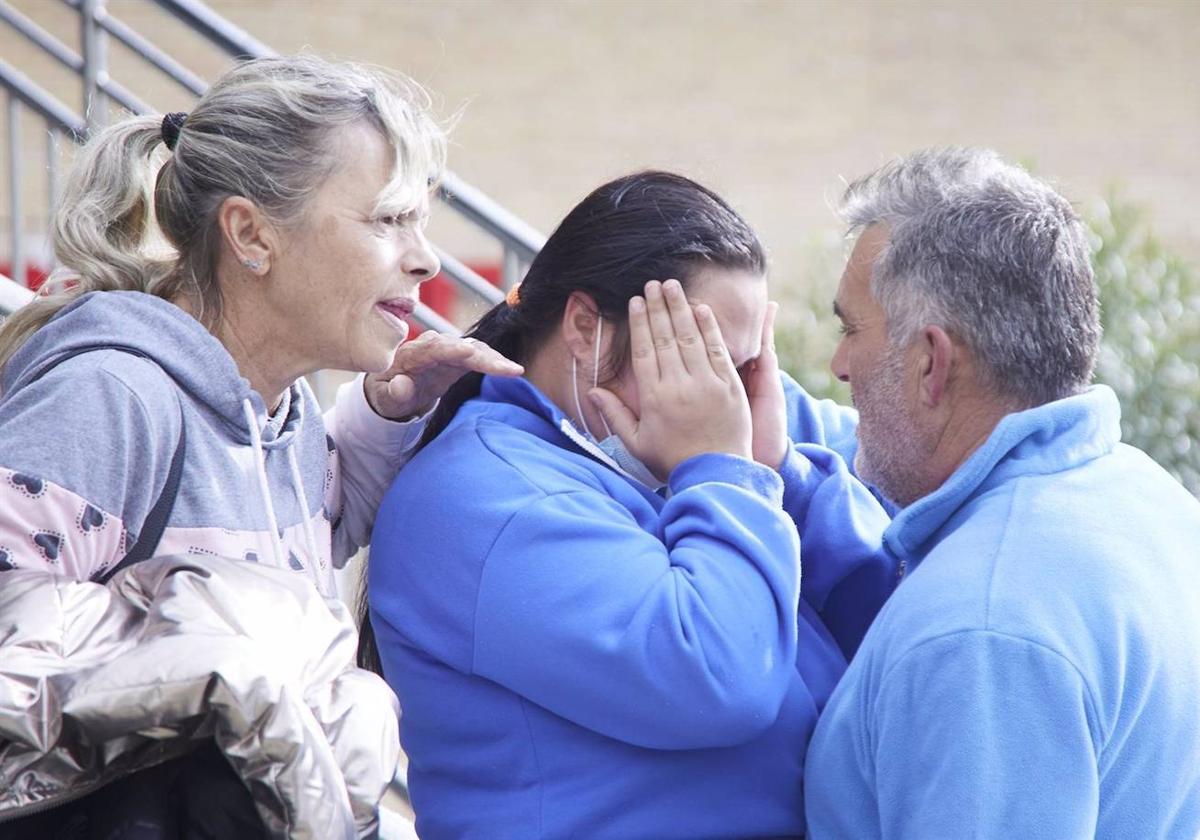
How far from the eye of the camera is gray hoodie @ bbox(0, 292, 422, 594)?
1.88 metres

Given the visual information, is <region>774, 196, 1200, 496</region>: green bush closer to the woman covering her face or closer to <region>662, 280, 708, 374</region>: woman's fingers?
the woman covering her face

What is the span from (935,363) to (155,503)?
1.02 m

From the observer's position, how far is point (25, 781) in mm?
1592

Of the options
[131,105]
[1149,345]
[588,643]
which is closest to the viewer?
[588,643]

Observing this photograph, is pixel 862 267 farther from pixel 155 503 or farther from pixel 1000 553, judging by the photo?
pixel 155 503

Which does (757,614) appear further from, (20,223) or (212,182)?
(20,223)

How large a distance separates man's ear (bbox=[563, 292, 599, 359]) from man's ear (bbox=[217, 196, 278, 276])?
0.45m

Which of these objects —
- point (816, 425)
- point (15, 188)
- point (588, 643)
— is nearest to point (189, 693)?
point (588, 643)

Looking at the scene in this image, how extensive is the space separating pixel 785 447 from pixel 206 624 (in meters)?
1.13

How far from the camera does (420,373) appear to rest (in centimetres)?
258

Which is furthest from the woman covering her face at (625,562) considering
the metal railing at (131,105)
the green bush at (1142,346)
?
the green bush at (1142,346)

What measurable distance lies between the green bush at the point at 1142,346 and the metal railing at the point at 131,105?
7.61ft

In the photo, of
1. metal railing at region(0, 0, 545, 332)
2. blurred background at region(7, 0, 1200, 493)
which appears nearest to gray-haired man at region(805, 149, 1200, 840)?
metal railing at region(0, 0, 545, 332)

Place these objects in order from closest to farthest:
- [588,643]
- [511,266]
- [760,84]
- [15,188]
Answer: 1. [588,643]
2. [511,266]
3. [15,188]
4. [760,84]
